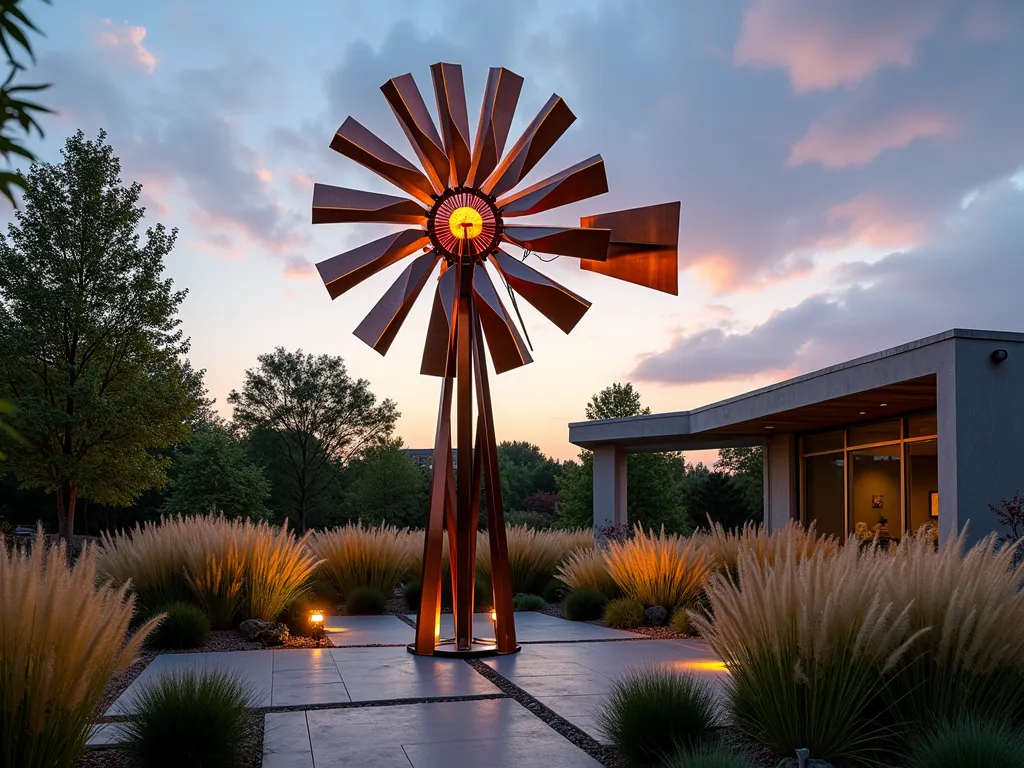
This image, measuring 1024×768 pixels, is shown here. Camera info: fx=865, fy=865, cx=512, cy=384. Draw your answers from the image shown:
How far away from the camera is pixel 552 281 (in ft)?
25.7

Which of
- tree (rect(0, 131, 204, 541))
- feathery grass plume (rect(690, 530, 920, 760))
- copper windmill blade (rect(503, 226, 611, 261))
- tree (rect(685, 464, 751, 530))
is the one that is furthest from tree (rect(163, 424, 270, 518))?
feathery grass plume (rect(690, 530, 920, 760))

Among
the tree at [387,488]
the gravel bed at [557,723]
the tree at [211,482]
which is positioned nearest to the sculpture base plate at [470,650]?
the gravel bed at [557,723]

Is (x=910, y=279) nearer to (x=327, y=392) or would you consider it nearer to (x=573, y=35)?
(x=573, y=35)

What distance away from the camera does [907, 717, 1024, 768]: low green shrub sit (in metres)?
3.46

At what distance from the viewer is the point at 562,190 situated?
24.9 feet

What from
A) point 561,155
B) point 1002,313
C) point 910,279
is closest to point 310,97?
point 561,155

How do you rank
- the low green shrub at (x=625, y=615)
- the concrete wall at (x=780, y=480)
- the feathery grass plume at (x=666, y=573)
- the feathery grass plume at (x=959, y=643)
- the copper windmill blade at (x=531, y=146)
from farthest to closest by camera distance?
the concrete wall at (x=780, y=480) → the feathery grass plume at (x=666, y=573) → the low green shrub at (x=625, y=615) → the copper windmill blade at (x=531, y=146) → the feathery grass plume at (x=959, y=643)

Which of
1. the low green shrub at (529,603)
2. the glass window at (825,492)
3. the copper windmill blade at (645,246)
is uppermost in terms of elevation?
the copper windmill blade at (645,246)

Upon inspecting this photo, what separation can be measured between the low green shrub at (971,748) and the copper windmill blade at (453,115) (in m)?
5.76

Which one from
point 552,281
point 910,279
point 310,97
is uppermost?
point 310,97

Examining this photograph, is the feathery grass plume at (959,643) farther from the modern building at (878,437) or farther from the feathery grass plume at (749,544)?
the feathery grass plume at (749,544)

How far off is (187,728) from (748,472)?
4831 centimetres

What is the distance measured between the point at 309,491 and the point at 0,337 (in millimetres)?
→ 24862

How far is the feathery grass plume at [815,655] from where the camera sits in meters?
4.18
